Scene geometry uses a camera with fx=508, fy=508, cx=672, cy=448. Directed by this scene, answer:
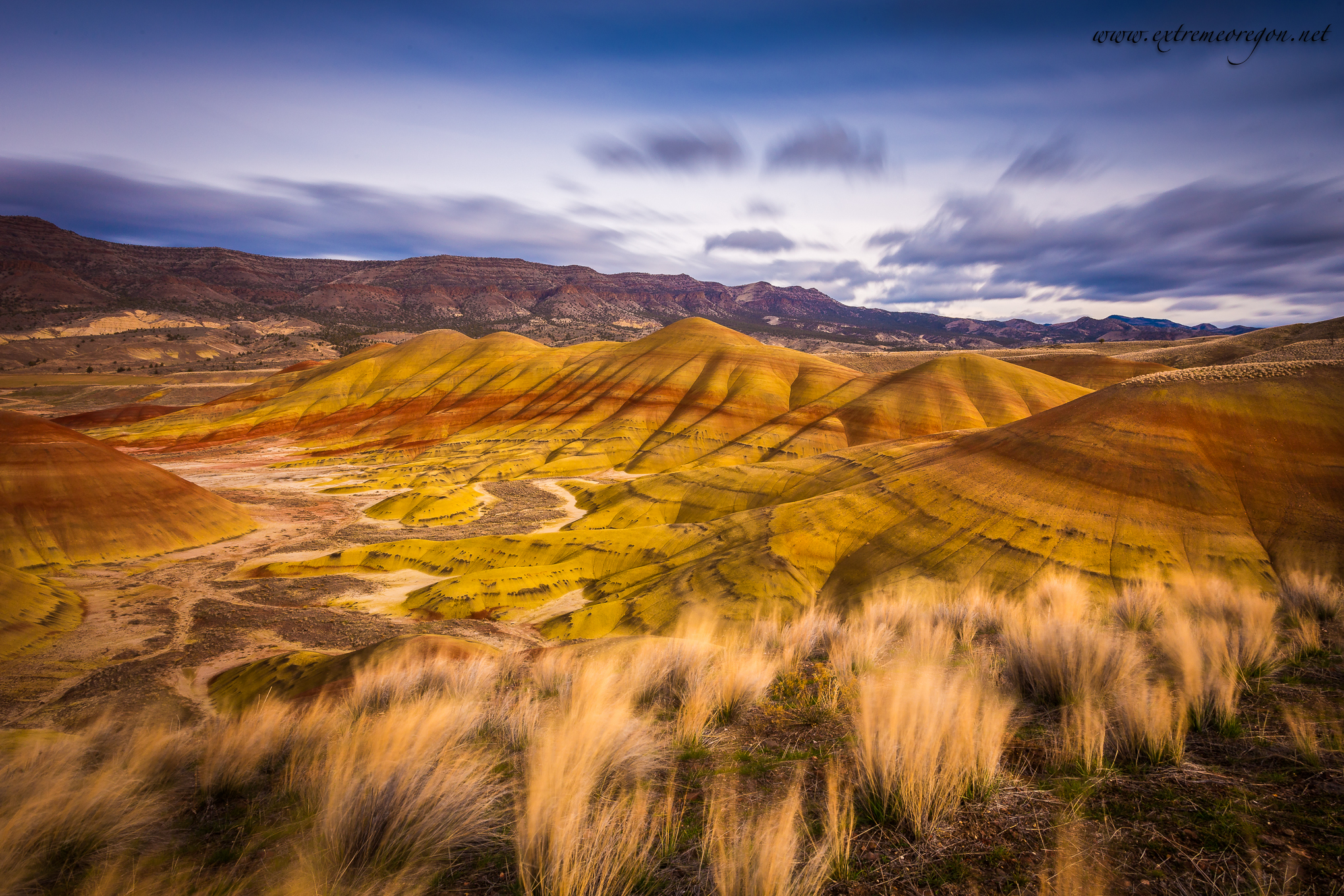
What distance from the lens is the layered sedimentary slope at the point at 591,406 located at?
200 ft

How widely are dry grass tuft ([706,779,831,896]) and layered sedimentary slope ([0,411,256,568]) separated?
39526 millimetres

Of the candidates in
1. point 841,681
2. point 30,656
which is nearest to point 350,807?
point 841,681

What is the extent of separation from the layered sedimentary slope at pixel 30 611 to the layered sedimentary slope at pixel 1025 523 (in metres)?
8.55

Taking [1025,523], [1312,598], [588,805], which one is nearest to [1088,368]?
[1025,523]

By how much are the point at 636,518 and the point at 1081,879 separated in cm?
3698

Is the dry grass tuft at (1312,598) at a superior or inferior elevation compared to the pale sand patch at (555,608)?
superior

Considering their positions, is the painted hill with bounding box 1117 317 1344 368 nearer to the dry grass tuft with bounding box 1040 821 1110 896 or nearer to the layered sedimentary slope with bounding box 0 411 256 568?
the dry grass tuft with bounding box 1040 821 1110 896

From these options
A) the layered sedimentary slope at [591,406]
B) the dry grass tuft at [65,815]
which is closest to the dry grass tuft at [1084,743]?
the dry grass tuft at [65,815]

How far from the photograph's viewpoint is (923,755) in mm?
3326

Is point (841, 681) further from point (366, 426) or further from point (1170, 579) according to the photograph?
point (366, 426)

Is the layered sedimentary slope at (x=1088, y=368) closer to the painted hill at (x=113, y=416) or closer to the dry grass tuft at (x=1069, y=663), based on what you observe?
the dry grass tuft at (x=1069, y=663)

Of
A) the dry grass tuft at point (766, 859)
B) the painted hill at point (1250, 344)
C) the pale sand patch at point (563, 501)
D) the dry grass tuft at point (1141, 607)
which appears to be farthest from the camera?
the painted hill at point (1250, 344)

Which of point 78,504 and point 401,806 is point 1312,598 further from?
point 78,504

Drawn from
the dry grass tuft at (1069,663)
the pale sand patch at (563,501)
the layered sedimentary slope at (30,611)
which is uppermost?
the dry grass tuft at (1069,663)
